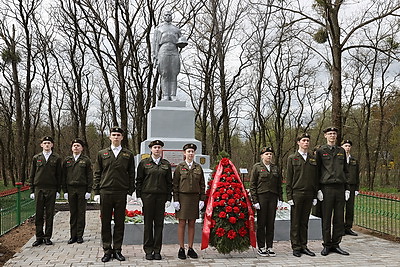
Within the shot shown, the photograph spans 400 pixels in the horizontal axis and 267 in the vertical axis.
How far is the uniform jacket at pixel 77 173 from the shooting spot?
23.4 feet

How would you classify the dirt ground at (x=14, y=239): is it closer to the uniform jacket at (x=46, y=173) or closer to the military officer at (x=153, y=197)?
the uniform jacket at (x=46, y=173)

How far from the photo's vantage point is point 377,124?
2794cm

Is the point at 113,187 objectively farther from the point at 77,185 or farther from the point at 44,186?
the point at 44,186

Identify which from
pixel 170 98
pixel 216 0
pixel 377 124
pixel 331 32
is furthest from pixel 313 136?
pixel 170 98

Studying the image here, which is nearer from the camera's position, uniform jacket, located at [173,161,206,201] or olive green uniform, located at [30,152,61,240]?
uniform jacket, located at [173,161,206,201]

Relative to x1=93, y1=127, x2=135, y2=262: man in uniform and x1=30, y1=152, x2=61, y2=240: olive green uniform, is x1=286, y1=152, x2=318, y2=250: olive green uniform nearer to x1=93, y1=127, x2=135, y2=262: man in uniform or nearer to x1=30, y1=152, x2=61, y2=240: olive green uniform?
x1=93, y1=127, x2=135, y2=262: man in uniform

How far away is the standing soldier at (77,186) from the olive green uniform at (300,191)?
3.66 metres

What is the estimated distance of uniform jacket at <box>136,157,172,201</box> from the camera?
5.86 metres

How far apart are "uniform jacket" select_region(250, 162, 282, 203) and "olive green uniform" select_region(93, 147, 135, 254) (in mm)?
1891

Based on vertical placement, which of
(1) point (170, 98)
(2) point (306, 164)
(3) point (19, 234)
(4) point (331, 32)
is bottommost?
(3) point (19, 234)

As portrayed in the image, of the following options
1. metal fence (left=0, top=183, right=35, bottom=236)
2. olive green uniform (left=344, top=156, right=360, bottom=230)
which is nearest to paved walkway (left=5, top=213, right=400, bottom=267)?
olive green uniform (left=344, top=156, right=360, bottom=230)

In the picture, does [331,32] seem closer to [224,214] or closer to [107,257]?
[224,214]

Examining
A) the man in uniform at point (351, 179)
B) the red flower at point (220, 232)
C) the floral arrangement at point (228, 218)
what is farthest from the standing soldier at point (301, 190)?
the man in uniform at point (351, 179)

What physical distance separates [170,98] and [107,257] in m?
5.05
